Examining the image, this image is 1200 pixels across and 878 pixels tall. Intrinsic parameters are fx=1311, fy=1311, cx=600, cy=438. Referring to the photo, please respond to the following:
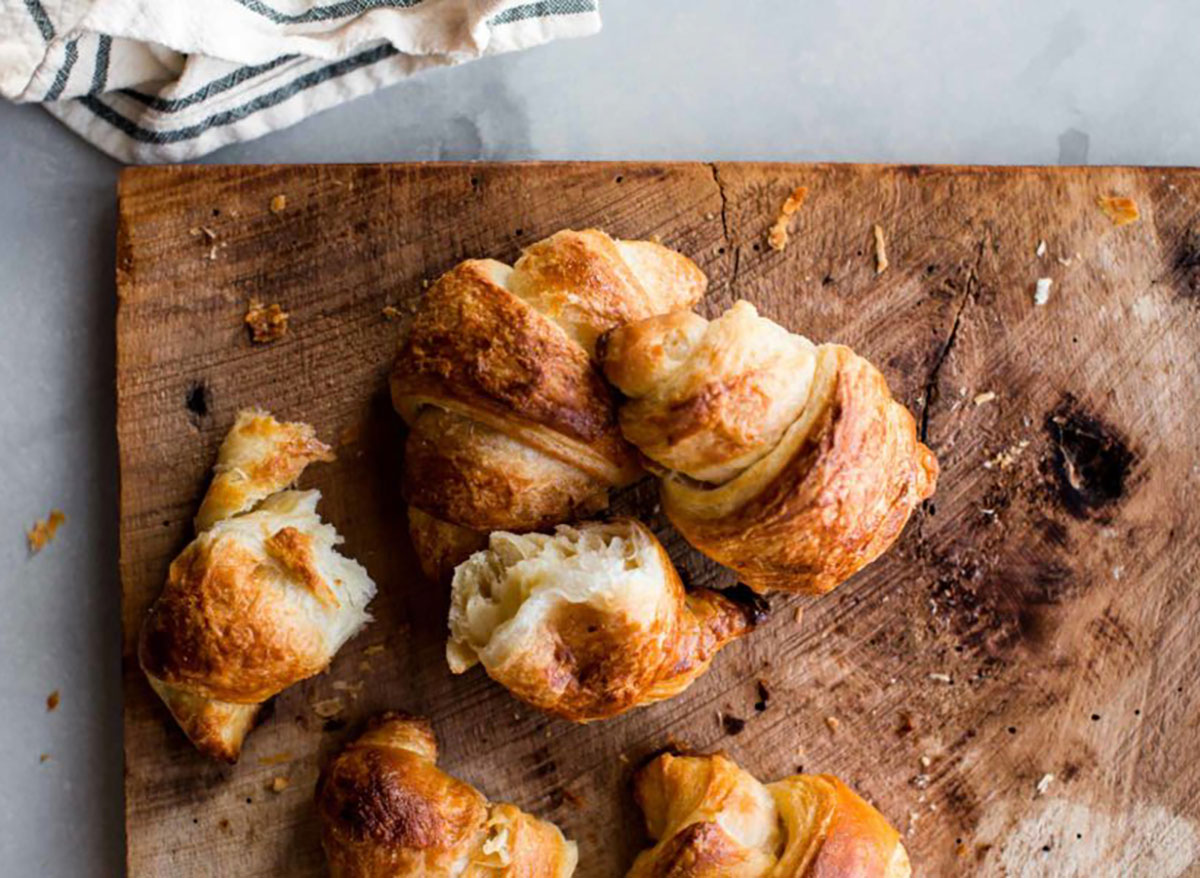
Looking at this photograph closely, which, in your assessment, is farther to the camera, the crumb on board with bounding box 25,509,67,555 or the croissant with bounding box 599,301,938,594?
the crumb on board with bounding box 25,509,67,555

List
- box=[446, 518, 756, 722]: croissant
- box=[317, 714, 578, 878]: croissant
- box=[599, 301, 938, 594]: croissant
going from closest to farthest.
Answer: box=[599, 301, 938, 594]: croissant < box=[446, 518, 756, 722]: croissant < box=[317, 714, 578, 878]: croissant

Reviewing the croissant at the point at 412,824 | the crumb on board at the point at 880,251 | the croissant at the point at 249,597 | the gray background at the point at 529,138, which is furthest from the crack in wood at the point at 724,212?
the croissant at the point at 412,824

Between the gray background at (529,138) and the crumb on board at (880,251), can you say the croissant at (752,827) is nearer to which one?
the crumb on board at (880,251)

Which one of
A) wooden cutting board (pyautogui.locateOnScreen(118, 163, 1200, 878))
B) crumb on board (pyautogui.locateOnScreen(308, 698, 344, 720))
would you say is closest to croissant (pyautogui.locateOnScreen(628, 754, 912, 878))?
wooden cutting board (pyautogui.locateOnScreen(118, 163, 1200, 878))

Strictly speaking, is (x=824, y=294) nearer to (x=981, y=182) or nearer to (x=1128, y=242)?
(x=981, y=182)

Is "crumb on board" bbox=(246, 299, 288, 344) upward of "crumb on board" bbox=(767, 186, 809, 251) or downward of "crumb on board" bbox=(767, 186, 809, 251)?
downward

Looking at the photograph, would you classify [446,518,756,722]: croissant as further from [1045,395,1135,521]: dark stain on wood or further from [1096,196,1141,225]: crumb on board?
[1096,196,1141,225]: crumb on board

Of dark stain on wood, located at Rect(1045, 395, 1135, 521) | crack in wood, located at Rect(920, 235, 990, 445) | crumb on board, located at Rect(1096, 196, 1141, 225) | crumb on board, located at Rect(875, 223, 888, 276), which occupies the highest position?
crumb on board, located at Rect(1096, 196, 1141, 225)
